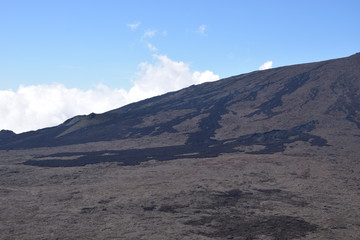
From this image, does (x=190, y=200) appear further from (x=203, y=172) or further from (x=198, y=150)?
(x=198, y=150)

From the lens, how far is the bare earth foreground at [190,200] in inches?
652

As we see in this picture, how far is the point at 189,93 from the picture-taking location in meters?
93.6

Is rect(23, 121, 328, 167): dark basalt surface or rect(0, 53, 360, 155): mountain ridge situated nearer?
rect(23, 121, 328, 167): dark basalt surface

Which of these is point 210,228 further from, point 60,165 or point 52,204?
point 60,165

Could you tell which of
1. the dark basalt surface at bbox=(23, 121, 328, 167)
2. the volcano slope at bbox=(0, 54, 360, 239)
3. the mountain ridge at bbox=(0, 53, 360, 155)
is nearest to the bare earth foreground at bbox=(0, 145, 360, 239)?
the volcano slope at bbox=(0, 54, 360, 239)

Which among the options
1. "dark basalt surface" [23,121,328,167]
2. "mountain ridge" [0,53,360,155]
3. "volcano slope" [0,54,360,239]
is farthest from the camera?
"mountain ridge" [0,53,360,155]

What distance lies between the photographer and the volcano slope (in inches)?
685

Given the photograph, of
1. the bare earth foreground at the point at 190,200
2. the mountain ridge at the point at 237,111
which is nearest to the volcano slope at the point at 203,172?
the bare earth foreground at the point at 190,200

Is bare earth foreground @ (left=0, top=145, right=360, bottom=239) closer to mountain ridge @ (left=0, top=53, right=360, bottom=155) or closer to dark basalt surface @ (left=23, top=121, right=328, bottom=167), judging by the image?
dark basalt surface @ (left=23, top=121, right=328, bottom=167)

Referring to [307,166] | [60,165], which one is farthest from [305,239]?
[60,165]

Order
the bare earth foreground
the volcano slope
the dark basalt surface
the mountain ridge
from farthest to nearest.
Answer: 1. the mountain ridge
2. the dark basalt surface
3. the volcano slope
4. the bare earth foreground

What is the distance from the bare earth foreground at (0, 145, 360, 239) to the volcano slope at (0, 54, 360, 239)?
0.07 metres

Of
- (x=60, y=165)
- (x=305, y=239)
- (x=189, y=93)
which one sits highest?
(x=189, y=93)

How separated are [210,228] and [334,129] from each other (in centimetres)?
3773
